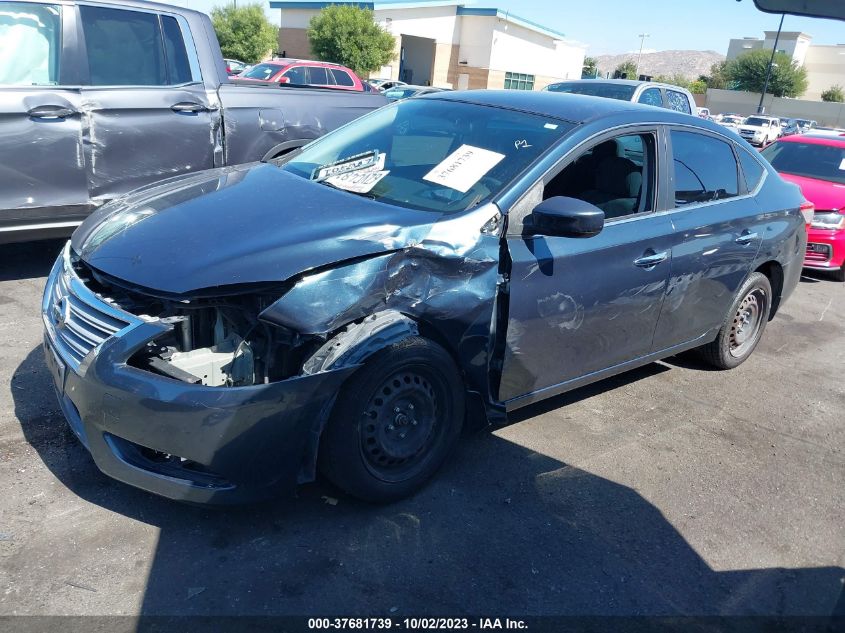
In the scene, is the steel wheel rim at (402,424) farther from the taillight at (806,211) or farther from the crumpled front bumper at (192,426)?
the taillight at (806,211)

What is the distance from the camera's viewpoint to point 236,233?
309cm

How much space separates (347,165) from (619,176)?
1.54 metres

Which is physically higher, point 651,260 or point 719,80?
point 719,80

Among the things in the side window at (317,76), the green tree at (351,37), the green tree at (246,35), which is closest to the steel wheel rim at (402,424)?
the side window at (317,76)

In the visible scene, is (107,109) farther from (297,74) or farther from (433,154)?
(297,74)

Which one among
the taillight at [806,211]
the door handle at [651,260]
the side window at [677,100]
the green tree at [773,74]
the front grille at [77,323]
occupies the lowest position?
the front grille at [77,323]

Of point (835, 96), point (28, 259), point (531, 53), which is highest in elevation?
point (531, 53)

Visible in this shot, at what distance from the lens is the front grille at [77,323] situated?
2914 mm

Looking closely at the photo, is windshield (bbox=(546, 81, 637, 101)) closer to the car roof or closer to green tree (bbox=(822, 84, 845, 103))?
the car roof

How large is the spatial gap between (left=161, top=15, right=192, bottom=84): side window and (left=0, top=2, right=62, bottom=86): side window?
2.75 feet

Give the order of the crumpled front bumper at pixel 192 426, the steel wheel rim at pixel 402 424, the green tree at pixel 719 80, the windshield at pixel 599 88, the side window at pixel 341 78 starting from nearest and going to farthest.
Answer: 1. the crumpled front bumper at pixel 192 426
2. the steel wheel rim at pixel 402 424
3. the windshield at pixel 599 88
4. the side window at pixel 341 78
5. the green tree at pixel 719 80

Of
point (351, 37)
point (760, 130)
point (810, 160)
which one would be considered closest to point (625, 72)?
point (351, 37)

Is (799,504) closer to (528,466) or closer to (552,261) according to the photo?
(528,466)

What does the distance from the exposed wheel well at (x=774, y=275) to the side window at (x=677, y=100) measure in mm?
6564
